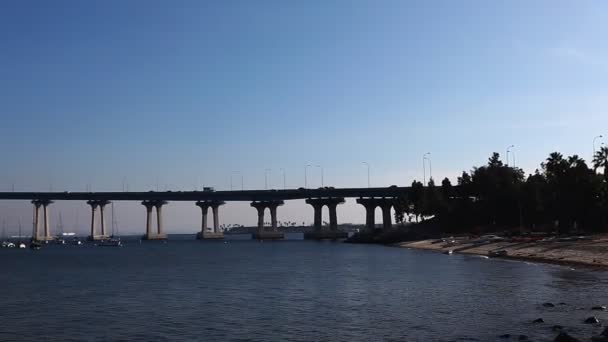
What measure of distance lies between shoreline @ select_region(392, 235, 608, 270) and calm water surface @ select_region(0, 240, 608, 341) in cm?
474

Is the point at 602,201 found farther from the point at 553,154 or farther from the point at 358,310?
the point at 358,310

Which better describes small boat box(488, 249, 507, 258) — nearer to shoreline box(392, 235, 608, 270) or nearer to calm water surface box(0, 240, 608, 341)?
shoreline box(392, 235, 608, 270)

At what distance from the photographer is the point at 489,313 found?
4953 centimetres

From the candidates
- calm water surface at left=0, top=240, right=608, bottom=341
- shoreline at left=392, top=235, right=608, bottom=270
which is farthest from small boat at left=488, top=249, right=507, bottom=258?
calm water surface at left=0, top=240, right=608, bottom=341

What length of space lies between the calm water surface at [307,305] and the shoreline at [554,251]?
4736 mm

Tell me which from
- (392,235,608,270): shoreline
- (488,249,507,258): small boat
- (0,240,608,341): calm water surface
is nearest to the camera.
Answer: (0,240,608,341): calm water surface

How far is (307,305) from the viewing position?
56.5 m

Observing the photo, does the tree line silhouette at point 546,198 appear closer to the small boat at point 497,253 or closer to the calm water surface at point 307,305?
the small boat at point 497,253

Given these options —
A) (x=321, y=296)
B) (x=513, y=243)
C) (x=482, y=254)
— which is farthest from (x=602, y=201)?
(x=321, y=296)

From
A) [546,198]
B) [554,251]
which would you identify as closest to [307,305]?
[554,251]

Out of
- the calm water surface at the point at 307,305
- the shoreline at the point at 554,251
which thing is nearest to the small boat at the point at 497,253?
the shoreline at the point at 554,251

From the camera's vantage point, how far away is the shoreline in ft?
295

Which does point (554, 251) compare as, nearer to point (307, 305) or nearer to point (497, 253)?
point (497, 253)

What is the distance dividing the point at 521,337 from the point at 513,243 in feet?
304
